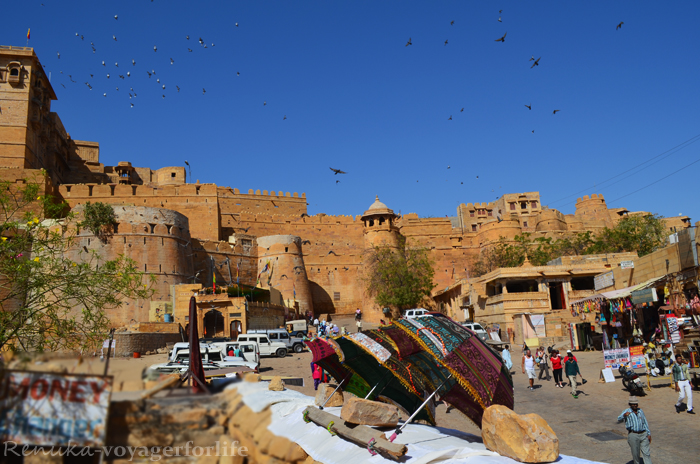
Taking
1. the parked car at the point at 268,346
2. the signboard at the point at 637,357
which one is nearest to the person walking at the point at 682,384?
the signboard at the point at 637,357

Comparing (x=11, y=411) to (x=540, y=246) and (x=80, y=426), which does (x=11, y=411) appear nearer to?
(x=80, y=426)

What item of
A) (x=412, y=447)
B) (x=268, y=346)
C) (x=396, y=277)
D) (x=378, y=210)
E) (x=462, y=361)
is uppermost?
(x=378, y=210)

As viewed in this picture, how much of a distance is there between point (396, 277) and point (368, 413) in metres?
27.7

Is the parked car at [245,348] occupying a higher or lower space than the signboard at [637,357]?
higher

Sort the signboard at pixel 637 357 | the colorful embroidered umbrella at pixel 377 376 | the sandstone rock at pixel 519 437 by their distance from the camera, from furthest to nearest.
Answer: the signboard at pixel 637 357, the colorful embroidered umbrella at pixel 377 376, the sandstone rock at pixel 519 437

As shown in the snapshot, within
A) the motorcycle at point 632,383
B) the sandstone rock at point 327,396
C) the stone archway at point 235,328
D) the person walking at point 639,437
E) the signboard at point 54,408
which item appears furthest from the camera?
the stone archway at point 235,328

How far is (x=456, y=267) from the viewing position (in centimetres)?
3862

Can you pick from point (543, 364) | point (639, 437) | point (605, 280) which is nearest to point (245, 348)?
point (543, 364)

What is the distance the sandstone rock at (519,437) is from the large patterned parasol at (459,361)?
1.16 ft

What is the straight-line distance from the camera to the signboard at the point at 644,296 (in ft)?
42.7

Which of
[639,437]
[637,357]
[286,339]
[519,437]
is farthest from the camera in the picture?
[286,339]

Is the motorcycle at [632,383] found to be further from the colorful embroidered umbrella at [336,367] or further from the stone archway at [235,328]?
the stone archway at [235,328]

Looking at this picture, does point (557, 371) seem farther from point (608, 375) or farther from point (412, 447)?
point (412, 447)

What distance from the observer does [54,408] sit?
1729 mm
